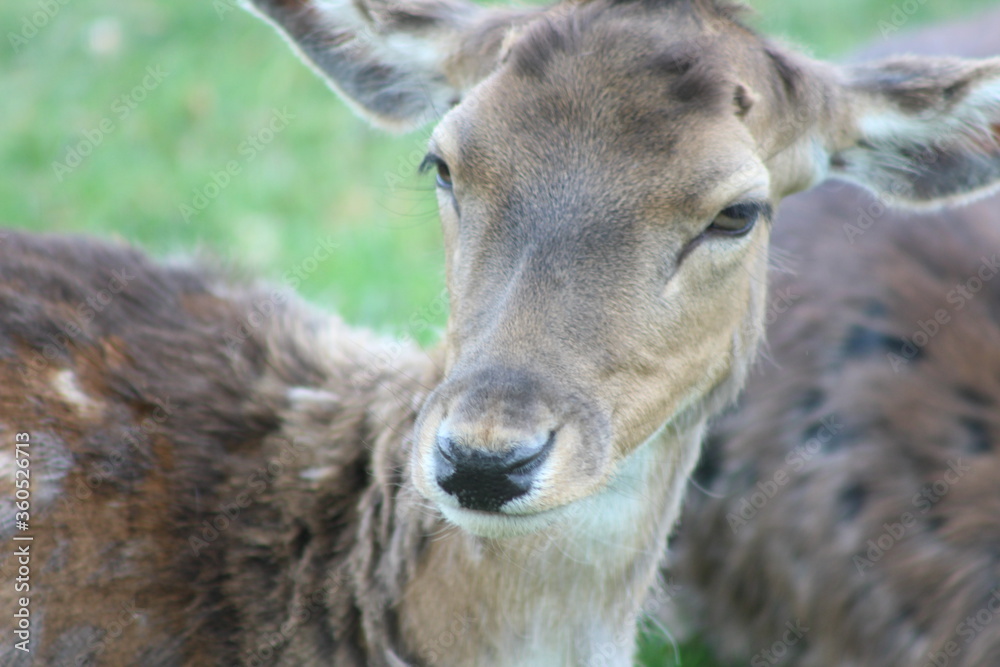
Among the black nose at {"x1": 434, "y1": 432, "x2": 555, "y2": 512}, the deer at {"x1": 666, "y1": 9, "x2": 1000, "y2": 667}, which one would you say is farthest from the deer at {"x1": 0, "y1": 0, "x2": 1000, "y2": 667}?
the deer at {"x1": 666, "y1": 9, "x2": 1000, "y2": 667}

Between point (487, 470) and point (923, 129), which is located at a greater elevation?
point (487, 470)

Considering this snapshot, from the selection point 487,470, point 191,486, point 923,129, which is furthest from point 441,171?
point 923,129

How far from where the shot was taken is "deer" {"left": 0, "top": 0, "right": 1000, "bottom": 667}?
3.25 meters

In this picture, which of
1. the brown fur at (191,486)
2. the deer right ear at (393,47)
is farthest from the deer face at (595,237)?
the brown fur at (191,486)

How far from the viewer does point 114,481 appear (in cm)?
364

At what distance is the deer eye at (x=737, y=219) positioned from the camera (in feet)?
11.3

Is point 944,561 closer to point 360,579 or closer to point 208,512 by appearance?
point 360,579

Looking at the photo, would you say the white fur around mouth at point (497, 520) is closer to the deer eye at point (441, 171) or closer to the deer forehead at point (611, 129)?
the deer forehead at point (611, 129)

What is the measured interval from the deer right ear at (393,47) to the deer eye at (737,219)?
1063 mm

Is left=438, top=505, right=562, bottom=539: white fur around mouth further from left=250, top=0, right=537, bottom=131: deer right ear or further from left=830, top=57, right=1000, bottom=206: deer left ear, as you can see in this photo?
left=830, top=57, right=1000, bottom=206: deer left ear

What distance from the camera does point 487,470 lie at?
2912 millimetres

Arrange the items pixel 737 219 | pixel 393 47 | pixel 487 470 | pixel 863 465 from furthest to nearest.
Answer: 1. pixel 863 465
2. pixel 393 47
3. pixel 737 219
4. pixel 487 470

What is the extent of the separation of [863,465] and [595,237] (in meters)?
2.40

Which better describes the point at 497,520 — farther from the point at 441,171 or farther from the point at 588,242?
the point at 441,171
